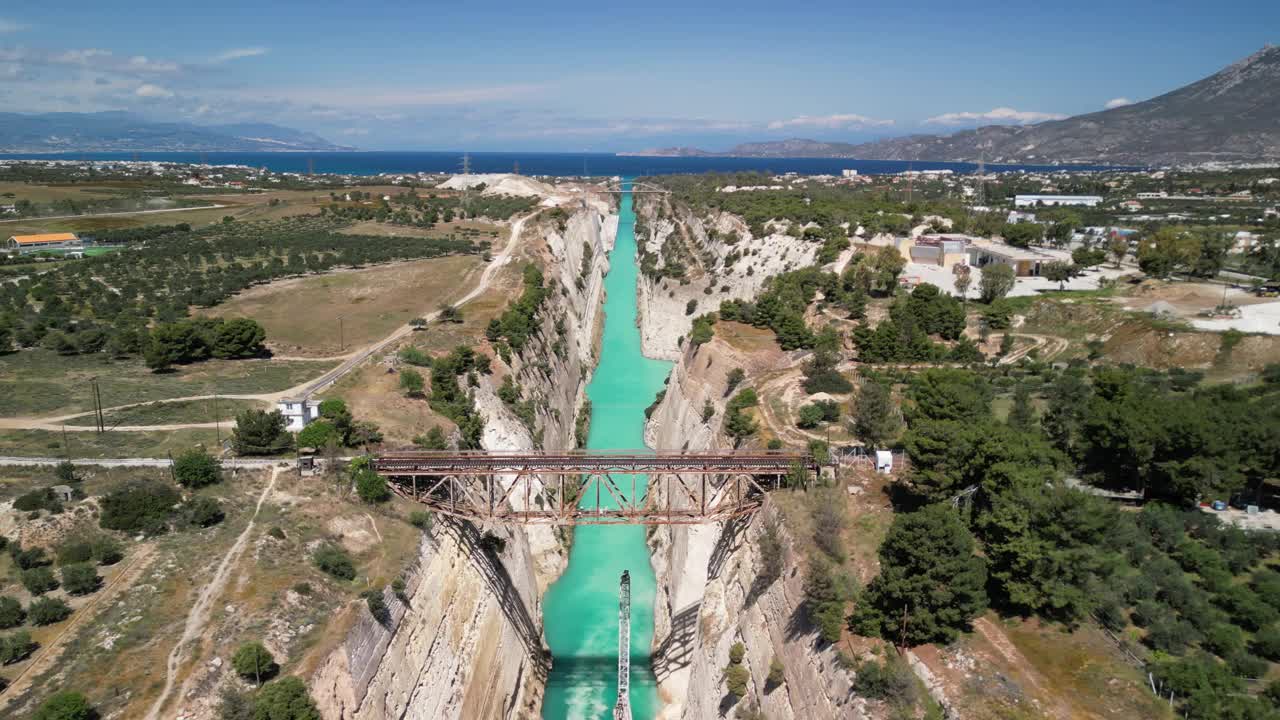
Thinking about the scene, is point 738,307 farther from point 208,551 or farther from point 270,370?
point 208,551

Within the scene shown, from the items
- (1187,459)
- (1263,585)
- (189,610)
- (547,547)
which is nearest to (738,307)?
(547,547)

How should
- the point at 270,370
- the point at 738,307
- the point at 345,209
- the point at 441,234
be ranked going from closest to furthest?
1. the point at 270,370
2. the point at 738,307
3. the point at 441,234
4. the point at 345,209

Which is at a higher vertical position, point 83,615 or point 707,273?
point 707,273

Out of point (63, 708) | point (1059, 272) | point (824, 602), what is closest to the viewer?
point (63, 708)

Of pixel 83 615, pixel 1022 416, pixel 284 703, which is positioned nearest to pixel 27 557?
pixel 83 615

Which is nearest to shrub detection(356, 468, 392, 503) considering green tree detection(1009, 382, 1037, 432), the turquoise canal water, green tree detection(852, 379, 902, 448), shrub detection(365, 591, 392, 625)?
shrub detection(365, 591, 392, 625)

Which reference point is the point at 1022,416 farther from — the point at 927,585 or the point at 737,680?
the point at 737,680

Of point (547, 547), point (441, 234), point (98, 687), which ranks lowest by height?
point (547, 547)
